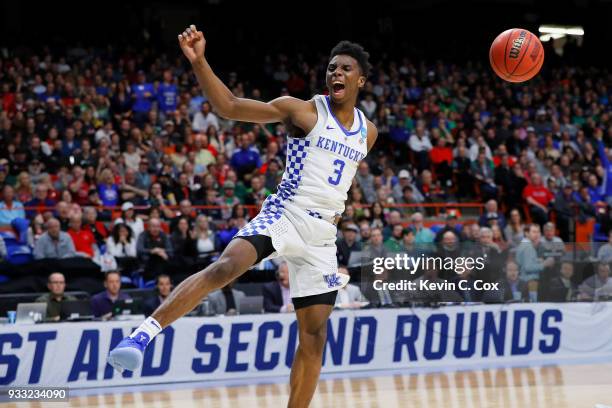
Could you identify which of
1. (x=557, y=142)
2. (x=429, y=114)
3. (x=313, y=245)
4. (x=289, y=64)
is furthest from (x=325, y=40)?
(x=313, y=245)

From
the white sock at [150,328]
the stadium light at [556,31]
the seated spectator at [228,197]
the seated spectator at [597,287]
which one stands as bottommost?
the seated spectator at [597,287]

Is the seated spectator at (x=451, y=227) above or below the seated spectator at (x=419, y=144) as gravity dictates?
below

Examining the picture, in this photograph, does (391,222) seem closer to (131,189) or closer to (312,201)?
(131,189)

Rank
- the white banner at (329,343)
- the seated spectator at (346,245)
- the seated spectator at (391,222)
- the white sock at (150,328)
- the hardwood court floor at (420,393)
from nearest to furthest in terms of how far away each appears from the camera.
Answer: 1. the white sock at (150,328)
2. the hardwood court floor at (420,393)
3. the white banner at (329,343)
4. the seated spectator at (346,245)
5. the seated spectator at (391,222)

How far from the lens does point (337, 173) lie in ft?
20.0

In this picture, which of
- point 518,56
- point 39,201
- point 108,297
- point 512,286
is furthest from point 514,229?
point 39,201

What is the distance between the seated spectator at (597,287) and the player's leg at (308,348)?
7072mm

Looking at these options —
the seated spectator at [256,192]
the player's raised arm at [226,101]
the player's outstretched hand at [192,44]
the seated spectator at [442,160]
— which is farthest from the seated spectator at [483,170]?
the player's outstretched hand at [192,44]

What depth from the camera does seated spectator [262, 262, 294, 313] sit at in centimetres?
1112

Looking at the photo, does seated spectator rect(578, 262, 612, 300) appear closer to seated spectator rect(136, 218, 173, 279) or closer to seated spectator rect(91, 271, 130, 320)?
seated spectator rect(136, 218, 173, 279)

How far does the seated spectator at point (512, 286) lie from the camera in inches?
466

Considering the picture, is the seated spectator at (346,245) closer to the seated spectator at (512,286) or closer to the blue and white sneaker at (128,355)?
the seated spectator at (512,286)

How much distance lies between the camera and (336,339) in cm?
1084

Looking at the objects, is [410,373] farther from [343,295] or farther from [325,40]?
[325,40]
